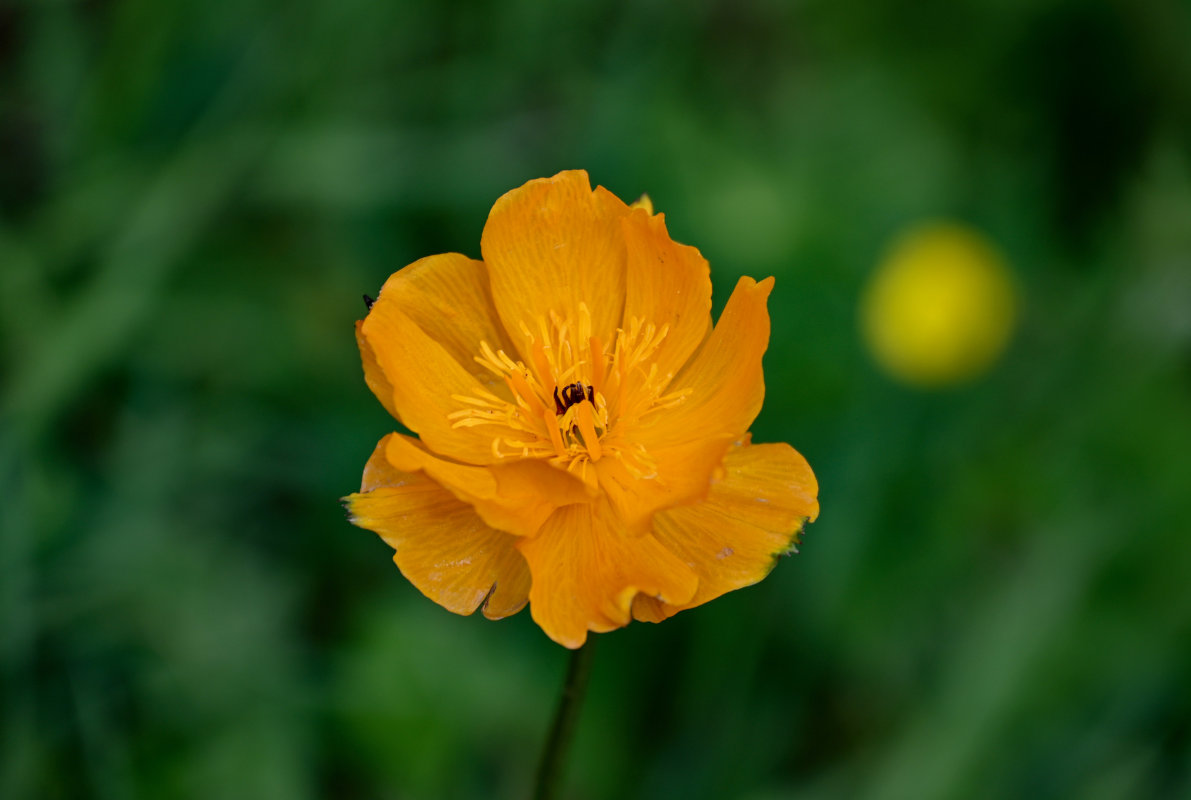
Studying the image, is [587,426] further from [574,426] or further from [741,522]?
[741,522]

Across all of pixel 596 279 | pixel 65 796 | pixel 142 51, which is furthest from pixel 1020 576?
pixel 142 51

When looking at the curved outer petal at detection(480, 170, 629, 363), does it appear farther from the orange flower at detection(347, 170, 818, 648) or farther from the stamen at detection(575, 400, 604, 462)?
the stamen at detection(575, 400, 604, 462)

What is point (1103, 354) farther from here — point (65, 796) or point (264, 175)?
point (65, 796)

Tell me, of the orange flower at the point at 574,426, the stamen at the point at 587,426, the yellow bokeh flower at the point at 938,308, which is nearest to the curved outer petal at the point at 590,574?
the orange flower at the point at 574,426

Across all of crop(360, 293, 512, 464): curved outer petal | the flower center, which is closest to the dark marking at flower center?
the flower center

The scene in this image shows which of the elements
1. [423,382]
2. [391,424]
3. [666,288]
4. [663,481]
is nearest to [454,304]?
[423,382]

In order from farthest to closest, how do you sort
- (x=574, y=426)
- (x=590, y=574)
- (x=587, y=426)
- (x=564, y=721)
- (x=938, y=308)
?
(x=938, y=308) → (x=574, y=426) → (x=587, y=426) → (x=590, y=574) → (x=564, y=721)
